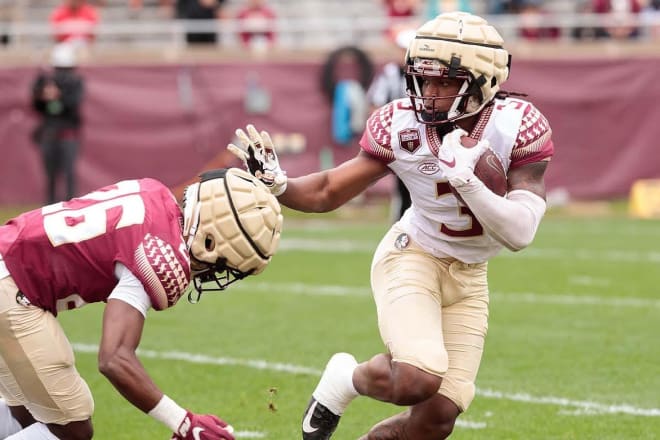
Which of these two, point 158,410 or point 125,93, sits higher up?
point 158,410

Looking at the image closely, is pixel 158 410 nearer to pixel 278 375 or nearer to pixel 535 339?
pixel 278 375

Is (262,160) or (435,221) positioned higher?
(262,160)

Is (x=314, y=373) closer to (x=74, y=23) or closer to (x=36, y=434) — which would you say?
(x=36, y=434)

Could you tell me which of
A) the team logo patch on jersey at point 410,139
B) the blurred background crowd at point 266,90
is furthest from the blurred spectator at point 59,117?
the team logo patch on jersey at point 410,139

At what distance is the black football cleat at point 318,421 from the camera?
186 inches

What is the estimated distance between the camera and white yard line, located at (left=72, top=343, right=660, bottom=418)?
5684 mm

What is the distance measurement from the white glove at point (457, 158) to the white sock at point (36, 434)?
151 cm

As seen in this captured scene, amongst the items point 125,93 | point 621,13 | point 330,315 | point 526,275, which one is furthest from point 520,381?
point 621,13

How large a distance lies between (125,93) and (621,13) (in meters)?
5.89

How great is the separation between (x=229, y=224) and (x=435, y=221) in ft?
3.57

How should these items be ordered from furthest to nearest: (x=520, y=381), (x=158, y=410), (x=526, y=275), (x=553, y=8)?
(x=553, y=8), (x=526, y=275), (x=520, y=381), (x=158, y=410)

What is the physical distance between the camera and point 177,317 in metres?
8.24

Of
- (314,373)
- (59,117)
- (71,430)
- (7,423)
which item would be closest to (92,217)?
(71,430)

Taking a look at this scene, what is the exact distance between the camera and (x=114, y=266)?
13.2 feet
